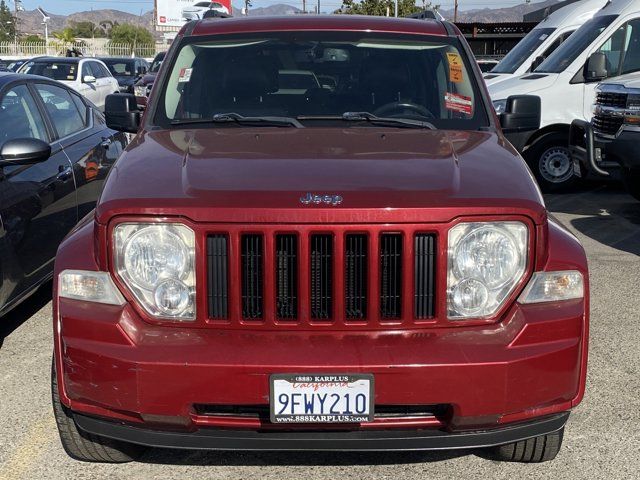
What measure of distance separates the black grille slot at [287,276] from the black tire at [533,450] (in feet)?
3.69

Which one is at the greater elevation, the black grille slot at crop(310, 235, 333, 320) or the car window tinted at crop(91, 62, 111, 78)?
the car window tinted at crop(91, 62, 111, 78)

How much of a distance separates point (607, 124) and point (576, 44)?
9.09 ft

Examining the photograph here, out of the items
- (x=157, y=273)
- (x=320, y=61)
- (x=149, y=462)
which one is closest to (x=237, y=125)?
(x=320, y=61)

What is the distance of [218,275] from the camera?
125 inches

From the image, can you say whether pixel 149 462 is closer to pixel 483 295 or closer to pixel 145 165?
pixel 145 165

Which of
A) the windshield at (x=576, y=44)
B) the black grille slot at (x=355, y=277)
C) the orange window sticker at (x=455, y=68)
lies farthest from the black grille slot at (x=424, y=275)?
the windshield at (x=576, y=44)

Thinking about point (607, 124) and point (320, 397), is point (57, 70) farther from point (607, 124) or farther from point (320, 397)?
point (320, 397)

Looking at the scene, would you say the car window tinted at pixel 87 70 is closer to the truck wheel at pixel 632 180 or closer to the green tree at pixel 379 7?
the truck wheel at pixel 632 180

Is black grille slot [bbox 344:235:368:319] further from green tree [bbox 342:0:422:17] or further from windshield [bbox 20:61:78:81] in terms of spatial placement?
green tree [bbox 342:0:422:17]

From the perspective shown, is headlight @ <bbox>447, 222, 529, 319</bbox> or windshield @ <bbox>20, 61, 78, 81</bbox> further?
windshield @ <bbox>20, 61, 78, 81</bbox>

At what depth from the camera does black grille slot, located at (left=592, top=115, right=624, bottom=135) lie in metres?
8.62

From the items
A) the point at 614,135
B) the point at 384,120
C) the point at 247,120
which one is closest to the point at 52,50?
the point at 614,135

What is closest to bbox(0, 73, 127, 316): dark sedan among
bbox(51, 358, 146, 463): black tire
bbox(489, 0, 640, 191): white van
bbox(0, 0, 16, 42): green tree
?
bbox(51, 358, 146, 463): black tire

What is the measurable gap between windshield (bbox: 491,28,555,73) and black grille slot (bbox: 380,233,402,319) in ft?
34.6
